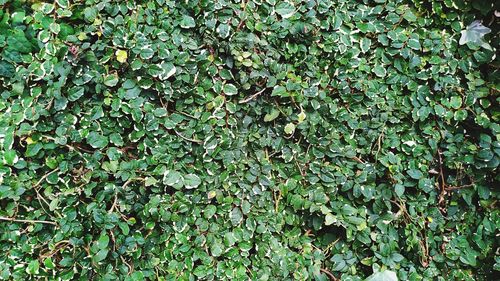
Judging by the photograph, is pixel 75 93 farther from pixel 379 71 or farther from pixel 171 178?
pixel 379 71

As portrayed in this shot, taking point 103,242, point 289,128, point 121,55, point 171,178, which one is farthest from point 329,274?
point 121,55

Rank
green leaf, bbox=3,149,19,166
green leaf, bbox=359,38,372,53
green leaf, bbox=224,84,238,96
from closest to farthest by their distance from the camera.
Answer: green leaf, bbox=3,149,19,166 < green leaf, bbox=224,84,238,96 < green leaf, bbox=359,38,372,53

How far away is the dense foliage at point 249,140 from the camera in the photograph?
1.86 meters

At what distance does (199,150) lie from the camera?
6.46ft

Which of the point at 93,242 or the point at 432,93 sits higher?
the point at 432,93

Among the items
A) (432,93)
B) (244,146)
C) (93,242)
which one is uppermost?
(432,93)

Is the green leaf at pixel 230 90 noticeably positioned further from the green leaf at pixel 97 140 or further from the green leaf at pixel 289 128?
the green leaf at pixel 97 140

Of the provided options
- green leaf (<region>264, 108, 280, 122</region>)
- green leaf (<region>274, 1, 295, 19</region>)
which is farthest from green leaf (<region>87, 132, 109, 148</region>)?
green leaf (<region>274, 1, 295, 19</region>)

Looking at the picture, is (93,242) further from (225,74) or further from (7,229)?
(225,74)

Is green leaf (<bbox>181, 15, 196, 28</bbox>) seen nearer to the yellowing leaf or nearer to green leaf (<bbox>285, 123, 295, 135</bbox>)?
the yellowing leaf

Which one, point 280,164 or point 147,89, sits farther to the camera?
point 280,164

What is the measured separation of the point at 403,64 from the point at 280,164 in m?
0.70

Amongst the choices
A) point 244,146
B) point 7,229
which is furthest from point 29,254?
point 244,146

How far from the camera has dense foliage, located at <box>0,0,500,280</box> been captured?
1.86 meters
